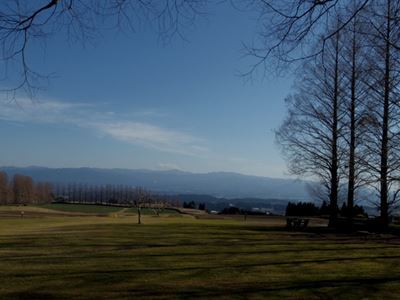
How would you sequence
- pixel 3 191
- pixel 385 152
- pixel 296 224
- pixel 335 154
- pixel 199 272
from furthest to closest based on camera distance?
pixel 3 191 → pixel 296 224 → pixel 335 154 → pixel 385 152 → pixel 199 272

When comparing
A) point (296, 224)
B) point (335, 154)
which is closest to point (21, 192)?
point (296, 224)

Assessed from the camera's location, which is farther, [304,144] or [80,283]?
[304,144]

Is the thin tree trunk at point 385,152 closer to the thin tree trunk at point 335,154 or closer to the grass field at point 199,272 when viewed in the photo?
the thin tree trunk at point 335,154

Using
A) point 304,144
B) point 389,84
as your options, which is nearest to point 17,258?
point 389,84

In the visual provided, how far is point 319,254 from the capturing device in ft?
48.1

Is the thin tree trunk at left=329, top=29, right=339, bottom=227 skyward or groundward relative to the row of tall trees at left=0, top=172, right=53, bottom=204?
skyward

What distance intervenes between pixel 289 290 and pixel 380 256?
688 centimetres

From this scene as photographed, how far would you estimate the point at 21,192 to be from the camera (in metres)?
138

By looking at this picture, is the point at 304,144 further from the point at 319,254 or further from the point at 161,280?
the point at 161,280

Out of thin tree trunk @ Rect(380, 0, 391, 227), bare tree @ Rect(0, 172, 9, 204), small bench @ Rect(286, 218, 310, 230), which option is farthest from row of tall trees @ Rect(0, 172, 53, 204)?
thin tree trunk @ Rect(380, 0, 391, 227)

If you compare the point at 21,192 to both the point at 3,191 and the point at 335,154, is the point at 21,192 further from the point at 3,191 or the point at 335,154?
the point at 335,154

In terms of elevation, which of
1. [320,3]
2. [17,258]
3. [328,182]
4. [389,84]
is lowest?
[17,258]

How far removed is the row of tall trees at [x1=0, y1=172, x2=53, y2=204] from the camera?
134250mm

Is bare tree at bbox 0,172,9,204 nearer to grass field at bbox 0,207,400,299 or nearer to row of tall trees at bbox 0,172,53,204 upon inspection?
row of tall trees at bbox 0,172,53,204
